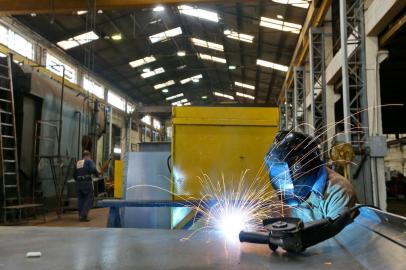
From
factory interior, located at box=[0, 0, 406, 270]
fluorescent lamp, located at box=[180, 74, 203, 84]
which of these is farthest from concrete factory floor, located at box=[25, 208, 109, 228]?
fluorescent lamp, located at box=[180, 74, 203, 84]

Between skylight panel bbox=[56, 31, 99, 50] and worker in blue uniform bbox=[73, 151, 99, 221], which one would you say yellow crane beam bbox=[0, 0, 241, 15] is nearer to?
worker in blue uniform bbox=[73, 151, 99, 221]

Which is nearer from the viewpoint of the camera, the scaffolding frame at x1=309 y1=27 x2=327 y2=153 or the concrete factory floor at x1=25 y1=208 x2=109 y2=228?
the concrete factory floor at x1=25 y1=208 x2=109 y2=228

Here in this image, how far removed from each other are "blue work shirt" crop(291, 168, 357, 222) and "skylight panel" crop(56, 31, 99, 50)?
9.95 metres

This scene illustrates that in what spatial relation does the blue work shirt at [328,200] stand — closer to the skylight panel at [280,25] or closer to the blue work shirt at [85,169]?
the blue work shirt at [85,169]

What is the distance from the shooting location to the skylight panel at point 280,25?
985 cm

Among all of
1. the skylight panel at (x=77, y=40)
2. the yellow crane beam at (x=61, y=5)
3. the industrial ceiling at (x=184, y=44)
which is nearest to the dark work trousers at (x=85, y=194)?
the industrial ceiling at (x=184, y=44)

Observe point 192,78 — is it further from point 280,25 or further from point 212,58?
point 280,25

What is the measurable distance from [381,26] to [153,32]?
825cm

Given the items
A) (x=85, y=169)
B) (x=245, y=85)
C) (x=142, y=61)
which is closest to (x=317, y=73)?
(x=85, y=169)

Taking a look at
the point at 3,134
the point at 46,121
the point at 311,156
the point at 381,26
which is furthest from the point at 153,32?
the point at 311,156

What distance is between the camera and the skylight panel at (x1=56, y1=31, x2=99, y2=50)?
11.1 m

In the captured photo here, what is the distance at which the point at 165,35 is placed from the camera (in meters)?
12.6

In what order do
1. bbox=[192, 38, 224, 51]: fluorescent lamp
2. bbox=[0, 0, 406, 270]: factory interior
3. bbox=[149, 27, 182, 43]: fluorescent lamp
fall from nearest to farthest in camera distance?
1. bbox=[0, 0, 406, 270]: factory interior
2. bbox=[149, 27, 182, 43]: fluorescent lamp
3. bbox=[192, 38, 224, 51]: fluorescent lamp

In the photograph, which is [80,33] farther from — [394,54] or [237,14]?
[394,54]
